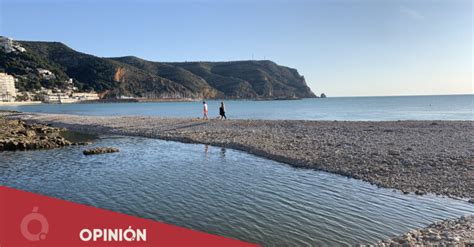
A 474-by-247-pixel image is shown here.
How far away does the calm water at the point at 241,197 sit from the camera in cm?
905

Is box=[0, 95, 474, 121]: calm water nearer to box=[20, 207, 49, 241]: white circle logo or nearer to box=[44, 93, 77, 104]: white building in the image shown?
box=[20, 207, 49, 241]: white circle logo

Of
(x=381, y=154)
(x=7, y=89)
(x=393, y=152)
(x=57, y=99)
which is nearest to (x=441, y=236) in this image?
(x=381, y=154)

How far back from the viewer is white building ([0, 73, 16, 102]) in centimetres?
16512

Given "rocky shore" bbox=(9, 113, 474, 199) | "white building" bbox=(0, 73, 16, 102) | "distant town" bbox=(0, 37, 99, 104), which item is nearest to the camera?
"rocky shore" bbox=(9, 113, 474, 199)

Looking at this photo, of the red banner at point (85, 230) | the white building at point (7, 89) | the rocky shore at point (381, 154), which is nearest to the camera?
the red banner at point (85, 230)

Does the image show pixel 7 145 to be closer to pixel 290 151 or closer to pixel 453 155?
pixel 290 151

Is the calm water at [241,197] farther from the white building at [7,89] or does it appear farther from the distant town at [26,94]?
the distant town at [26,94]

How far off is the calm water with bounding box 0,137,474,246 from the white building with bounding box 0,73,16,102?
18129 cm

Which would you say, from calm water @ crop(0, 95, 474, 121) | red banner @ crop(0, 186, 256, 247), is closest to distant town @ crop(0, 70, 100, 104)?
calm water @ crop(0, 95, 474, 121)

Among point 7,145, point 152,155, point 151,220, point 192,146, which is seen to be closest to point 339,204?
point 151,220

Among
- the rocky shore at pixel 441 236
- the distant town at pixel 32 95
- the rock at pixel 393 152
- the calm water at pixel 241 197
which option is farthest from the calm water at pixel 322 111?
Result: the distant town at pixel 32 95

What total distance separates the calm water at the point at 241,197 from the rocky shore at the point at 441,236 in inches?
20.3

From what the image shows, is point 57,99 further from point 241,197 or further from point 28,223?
point 28,223

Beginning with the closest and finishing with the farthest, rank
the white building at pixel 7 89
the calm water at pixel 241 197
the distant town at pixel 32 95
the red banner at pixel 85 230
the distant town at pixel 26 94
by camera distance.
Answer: the red banner at pixel 85 230 → the calm water at pixel 241 197 → the white building at pixel 7 89 → the distant town at pixel 32 95 → the distant town at pixel 26 94
